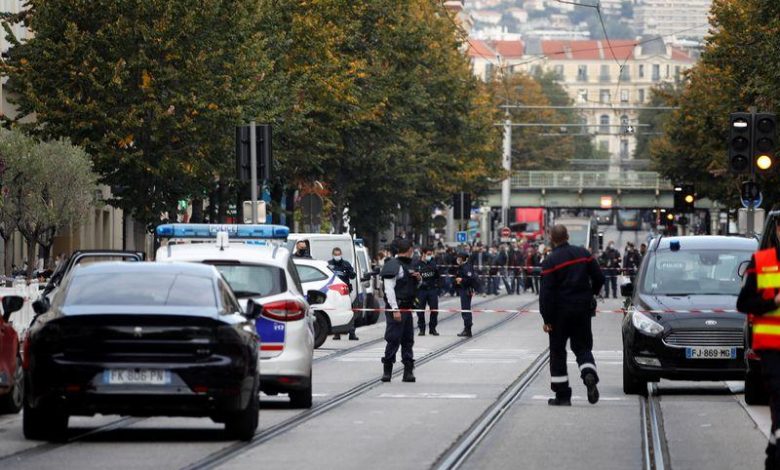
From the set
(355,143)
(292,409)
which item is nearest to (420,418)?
(292,409)

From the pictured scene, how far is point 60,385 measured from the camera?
1561 cm

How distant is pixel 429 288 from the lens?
4112 cm

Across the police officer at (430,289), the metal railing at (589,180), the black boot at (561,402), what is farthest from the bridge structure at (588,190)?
the black boot at (561,402)

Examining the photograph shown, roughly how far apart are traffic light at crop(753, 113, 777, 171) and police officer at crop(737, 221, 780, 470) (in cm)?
1929

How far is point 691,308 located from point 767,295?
365 inches

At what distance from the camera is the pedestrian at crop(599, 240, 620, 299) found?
71.5 m

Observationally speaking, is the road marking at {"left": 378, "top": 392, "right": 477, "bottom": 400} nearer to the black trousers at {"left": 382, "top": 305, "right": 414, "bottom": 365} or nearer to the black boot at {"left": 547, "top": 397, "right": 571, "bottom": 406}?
the black boot at {"left": 547, "top": 397, "right": 571, "bottom": 406}

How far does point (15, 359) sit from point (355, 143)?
45.2 m

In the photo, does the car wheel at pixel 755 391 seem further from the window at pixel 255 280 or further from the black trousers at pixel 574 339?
the window at pixel 255 280

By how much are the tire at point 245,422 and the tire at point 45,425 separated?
123 centimetres

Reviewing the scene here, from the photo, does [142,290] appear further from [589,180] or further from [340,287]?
[589,180]

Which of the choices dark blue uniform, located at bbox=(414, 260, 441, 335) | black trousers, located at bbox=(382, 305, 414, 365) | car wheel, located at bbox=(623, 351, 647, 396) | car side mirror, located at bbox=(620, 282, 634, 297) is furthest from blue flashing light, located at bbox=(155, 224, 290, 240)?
dark blue uniform, located at bbox=(414, 260, 441, 335)

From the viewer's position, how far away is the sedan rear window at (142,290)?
15961mm

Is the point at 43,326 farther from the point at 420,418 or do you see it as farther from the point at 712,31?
the point at 712,31
